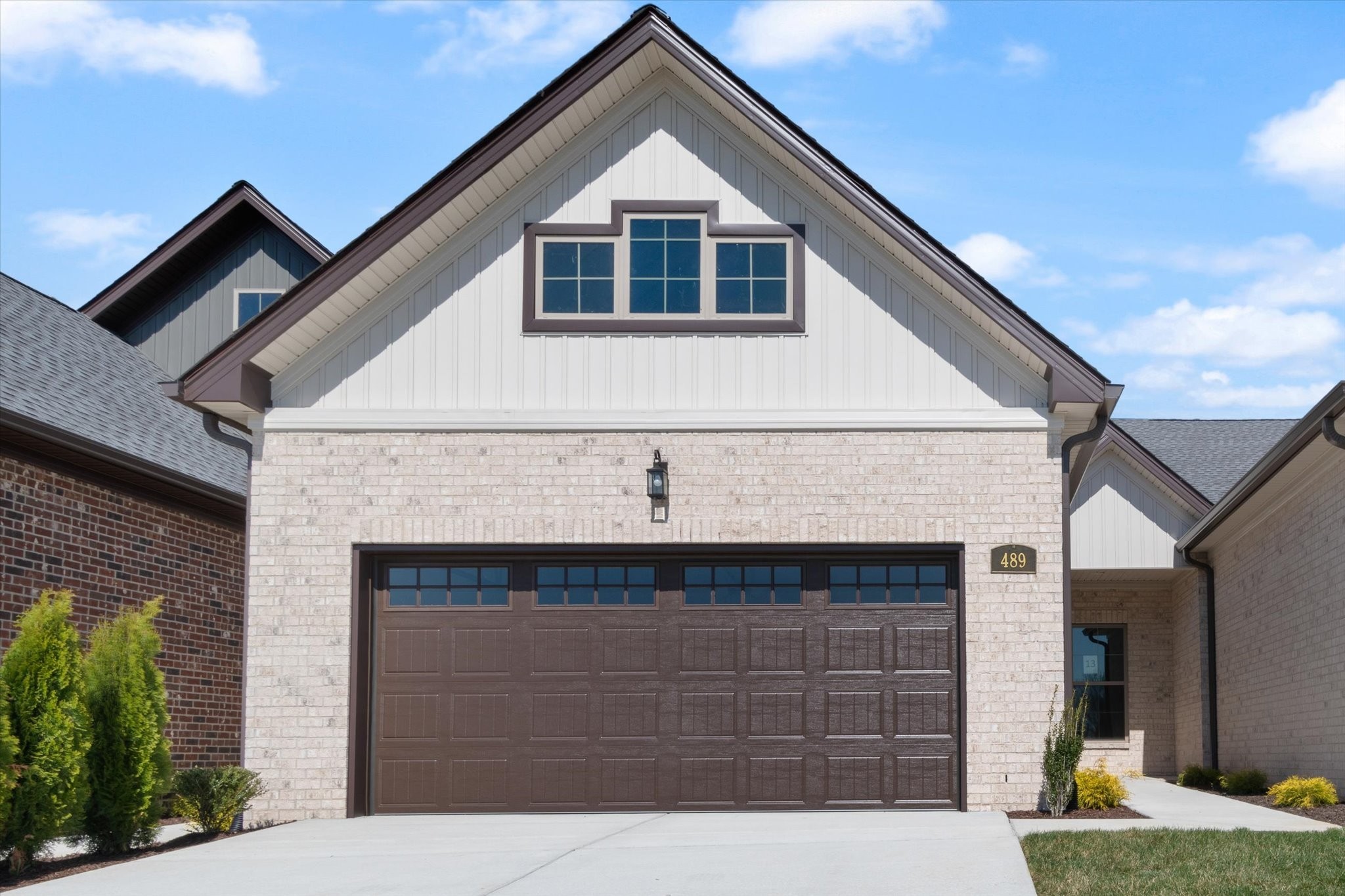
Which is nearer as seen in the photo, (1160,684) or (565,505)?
(565,505)

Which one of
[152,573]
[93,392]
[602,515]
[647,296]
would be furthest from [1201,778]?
[93,392]

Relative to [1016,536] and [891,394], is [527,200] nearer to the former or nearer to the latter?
[891,394]

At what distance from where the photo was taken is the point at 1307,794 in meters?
14.2

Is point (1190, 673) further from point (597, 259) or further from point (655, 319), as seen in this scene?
point (597, 259)

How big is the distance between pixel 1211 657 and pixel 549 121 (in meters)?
12.7

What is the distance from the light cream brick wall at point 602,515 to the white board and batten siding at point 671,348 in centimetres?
35

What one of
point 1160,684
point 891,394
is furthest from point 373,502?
point 1160,684

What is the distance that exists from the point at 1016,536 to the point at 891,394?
1.72 meters

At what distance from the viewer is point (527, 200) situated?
14086 mm

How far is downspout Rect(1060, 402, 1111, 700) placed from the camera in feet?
43.4

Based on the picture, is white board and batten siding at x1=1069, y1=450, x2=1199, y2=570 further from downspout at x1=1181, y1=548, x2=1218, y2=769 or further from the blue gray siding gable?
the blue gray siding gable

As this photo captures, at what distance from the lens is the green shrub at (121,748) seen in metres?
11.0

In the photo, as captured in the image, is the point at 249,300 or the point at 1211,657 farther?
the point at 249,300

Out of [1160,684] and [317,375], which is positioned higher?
[317,375]
